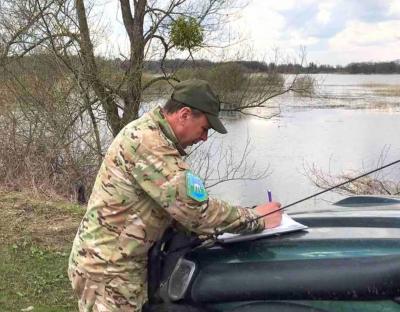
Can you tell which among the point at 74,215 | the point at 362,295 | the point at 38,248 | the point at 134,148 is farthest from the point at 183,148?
the point at 74,215

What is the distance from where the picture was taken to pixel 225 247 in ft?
7.97

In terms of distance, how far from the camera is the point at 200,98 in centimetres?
248

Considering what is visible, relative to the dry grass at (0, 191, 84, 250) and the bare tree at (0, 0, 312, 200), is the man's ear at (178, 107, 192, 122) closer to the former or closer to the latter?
the dry grass at (0, 191, 84, 250)

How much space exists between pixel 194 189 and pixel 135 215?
288mm

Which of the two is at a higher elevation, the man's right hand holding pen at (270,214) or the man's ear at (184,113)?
the man's ear at (184,113)

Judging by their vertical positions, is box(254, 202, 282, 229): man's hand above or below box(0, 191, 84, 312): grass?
above

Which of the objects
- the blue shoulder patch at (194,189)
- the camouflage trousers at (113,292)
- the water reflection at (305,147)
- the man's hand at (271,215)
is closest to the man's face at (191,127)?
the blue shoulder patch at (194,189)

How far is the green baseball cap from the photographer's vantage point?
2.48 m

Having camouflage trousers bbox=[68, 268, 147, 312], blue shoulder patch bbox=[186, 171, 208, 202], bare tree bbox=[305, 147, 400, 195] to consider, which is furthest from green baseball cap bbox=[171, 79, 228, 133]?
bare tree bbox=[305, 147, 400, 195]

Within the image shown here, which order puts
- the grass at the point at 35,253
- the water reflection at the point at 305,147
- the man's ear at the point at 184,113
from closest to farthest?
the man's ear at the point at 184,113 → the grass at the point at 35,253 → the water reflection at the point at 305,147

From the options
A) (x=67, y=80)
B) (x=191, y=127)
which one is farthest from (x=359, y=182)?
(x=191, y=127)

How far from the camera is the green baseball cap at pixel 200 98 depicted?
248 cm

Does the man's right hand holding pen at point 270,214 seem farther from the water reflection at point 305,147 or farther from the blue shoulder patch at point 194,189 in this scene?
the water reflection at point 305,147

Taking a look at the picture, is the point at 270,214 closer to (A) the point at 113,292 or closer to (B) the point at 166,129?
(B) the point at 166,129
